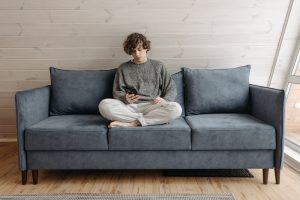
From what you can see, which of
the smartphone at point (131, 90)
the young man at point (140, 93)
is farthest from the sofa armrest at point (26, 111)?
the smartphone at point (131, 90)

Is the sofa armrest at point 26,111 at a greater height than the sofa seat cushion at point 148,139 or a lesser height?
greater

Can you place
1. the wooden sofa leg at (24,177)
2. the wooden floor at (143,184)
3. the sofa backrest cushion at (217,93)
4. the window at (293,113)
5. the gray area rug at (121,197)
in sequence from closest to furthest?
the gray area rug at (121,197), the wooden floor at (143,184), the wooden sofa leg at (24,177), the sofa backrest cushion at (217,93), the window at (293,113)

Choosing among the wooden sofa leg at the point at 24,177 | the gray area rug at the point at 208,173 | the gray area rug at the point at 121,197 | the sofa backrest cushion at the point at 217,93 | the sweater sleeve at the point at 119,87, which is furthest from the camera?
the sofa backrest cushion at the point at 217,93

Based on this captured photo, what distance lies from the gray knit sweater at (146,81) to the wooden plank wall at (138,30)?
0.36 meters

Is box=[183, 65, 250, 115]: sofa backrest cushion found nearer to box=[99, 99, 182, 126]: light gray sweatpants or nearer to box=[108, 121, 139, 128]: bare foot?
box=[99, 99, 182, 126]: light gray sweatpants

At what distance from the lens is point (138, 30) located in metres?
2.70

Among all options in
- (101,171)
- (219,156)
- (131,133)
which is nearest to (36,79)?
(101,171)

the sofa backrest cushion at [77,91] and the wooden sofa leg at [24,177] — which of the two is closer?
the wooden sofa leg at [24,177]

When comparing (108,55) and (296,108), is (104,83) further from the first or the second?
(296,108)

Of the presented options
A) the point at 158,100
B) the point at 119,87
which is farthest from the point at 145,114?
the point at 119,87

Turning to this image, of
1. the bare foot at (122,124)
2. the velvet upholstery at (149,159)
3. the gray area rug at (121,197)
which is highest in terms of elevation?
the bare foot at (122,124)

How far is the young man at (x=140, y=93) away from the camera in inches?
84.1

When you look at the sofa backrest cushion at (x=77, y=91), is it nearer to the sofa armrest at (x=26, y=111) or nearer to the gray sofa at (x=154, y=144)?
the sofa armrest at (x=26, y=111)

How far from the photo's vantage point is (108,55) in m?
2.81
